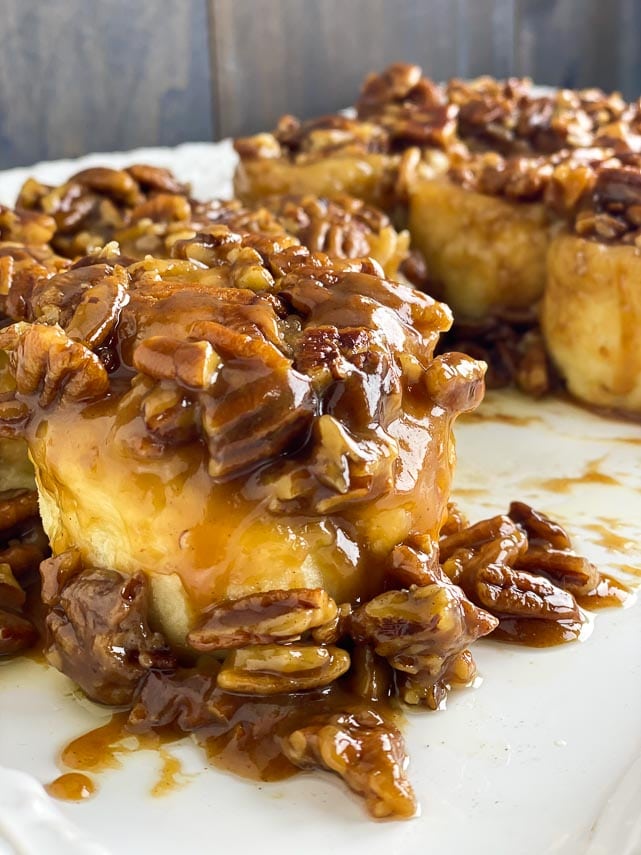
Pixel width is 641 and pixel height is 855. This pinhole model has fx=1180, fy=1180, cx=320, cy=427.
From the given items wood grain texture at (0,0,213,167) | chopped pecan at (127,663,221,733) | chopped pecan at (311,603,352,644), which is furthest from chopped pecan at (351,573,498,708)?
wood grain texture at (0,0,213,167)

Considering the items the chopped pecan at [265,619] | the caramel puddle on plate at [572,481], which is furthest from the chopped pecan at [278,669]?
the caramel puddle on plate at [572,481]

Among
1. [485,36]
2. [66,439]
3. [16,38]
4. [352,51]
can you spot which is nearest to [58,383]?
[66,439]

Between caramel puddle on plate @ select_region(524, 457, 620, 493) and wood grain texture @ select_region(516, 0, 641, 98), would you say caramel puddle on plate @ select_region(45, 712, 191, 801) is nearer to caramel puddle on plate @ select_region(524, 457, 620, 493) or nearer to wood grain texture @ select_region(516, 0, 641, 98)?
caramel puddle on plate @ select_region(524, 457, 620, 493)

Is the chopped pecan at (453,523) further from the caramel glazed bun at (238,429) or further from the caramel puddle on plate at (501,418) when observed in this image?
the caramel puddle on plate at (501,418)

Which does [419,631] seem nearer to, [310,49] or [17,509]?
[17,509]

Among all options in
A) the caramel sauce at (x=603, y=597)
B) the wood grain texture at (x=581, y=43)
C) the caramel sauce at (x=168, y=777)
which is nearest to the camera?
the caramel sauce at (x=168, y=777)
